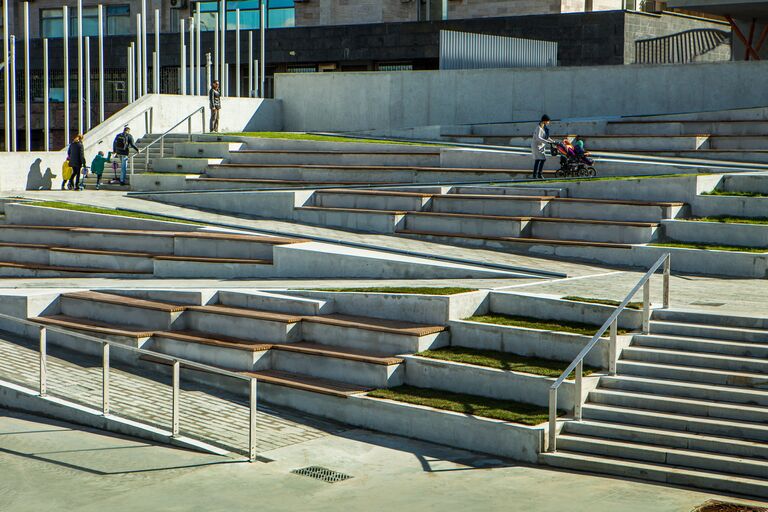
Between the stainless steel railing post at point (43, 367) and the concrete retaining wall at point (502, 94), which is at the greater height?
the concrete retaining wall at point (502, 94)

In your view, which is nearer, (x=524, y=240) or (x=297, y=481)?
(x=297, y=481)

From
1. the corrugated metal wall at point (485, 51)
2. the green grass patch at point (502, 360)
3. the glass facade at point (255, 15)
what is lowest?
the green grass patch at point (502, 360)

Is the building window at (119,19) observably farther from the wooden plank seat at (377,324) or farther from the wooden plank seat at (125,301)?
the wooden plank seat at (377,324)

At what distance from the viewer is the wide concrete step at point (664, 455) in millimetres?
9930

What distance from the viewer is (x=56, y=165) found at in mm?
26359

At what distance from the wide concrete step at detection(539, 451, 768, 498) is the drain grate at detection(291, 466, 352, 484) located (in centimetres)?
202

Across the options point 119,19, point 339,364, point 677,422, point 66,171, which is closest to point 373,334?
point 339,364

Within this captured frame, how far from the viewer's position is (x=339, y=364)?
12750mm

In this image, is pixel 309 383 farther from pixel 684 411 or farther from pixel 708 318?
pixel 708 318

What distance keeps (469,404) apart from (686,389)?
227cm

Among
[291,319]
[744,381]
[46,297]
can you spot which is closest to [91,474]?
[291,319]

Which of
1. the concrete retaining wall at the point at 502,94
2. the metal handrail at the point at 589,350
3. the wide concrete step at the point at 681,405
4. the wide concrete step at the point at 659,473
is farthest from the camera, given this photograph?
the concrete retaining wall at the point at 502,94

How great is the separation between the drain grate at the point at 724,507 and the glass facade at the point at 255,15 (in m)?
40.4

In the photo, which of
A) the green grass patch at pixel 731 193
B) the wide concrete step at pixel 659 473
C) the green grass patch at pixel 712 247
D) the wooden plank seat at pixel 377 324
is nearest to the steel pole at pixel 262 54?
the green grass patch at pixel 731 193
